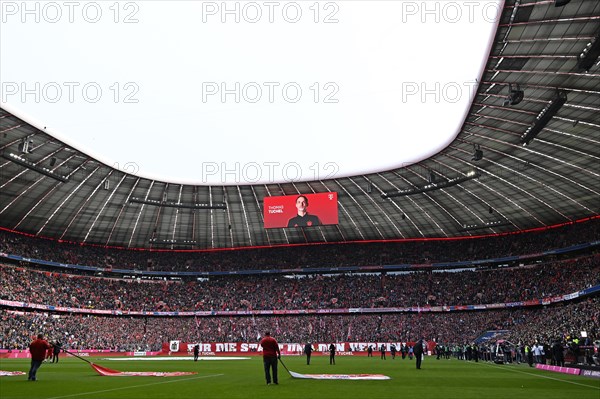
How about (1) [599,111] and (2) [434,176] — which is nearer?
(1) [599,111]

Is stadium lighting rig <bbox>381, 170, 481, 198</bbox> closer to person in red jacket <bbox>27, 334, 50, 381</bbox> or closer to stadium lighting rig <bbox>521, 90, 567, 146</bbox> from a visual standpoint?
stadium lighting rig <bbox>521, 90, 567, 146</bbox>

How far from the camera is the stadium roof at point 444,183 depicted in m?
28.5

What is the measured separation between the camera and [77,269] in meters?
71.6

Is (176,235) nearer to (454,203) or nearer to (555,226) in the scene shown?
(454,203)

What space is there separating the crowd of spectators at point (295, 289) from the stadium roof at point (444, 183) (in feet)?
18.0

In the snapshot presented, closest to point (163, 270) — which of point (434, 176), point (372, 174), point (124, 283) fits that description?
point (124, 283)

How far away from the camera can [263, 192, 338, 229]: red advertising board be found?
50.1 metres

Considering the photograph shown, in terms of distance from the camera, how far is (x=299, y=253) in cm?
7700

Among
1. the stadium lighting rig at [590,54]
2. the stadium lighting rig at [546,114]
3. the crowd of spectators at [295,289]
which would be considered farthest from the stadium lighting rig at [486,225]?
the stadium lighting rig at [590,54]

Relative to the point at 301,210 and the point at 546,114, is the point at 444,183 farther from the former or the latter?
the point at 546,114

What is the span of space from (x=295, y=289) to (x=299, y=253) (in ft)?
18.2

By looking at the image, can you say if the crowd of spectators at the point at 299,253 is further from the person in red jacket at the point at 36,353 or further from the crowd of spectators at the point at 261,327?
the person in red jacket at the point at 36,353

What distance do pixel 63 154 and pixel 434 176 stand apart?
108 feet

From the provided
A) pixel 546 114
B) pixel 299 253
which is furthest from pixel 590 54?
pixel 299 253
